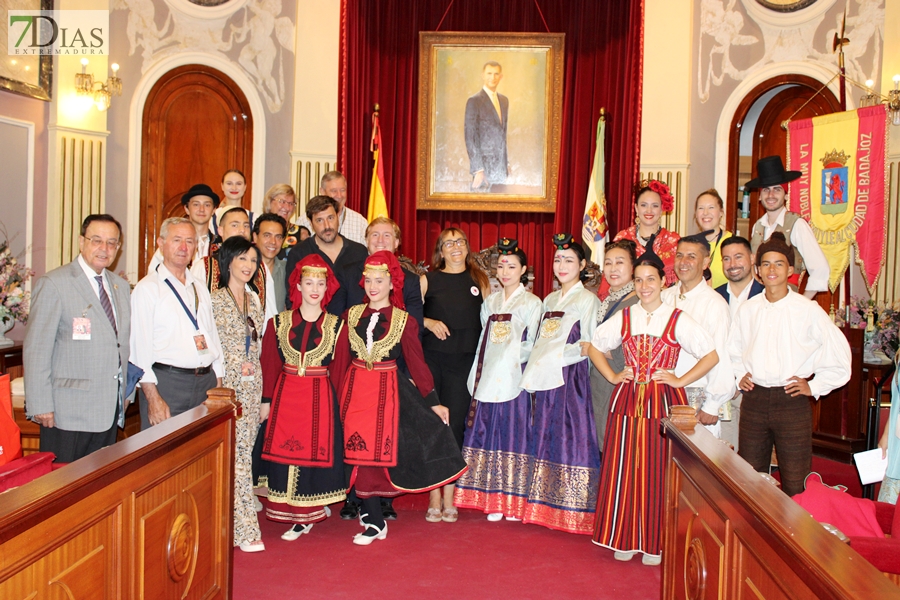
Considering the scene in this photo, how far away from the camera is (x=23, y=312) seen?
5250 mm

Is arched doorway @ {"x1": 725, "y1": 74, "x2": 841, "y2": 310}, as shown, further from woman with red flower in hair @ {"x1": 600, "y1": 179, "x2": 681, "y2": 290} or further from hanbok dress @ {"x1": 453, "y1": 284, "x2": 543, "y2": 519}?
hanbok dress @ {"x1": 453, "y1": 284, "x2": 543, "y2": 519}

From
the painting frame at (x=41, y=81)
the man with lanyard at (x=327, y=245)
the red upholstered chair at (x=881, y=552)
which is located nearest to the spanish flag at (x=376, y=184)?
the man with lanyard at (x=327, y=245)

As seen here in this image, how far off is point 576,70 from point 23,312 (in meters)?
4.95

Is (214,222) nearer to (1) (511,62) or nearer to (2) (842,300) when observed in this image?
(1) (511,62)

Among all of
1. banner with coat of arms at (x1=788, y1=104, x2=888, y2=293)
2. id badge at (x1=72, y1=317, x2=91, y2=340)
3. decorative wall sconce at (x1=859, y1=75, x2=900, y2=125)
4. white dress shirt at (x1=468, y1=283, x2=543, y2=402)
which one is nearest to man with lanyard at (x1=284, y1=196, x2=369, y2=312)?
white dress shirt at (x1=468, y1=283, x2=543, y2=402)

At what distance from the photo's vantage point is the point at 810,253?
15.0 ft

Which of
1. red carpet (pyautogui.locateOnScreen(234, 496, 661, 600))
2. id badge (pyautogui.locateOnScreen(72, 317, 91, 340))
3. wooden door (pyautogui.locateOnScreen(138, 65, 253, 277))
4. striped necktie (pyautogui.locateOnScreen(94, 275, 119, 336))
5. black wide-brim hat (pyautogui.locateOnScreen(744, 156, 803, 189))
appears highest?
wooden door (pyautogui.locateOnScreen(138, 65, 253, 277))

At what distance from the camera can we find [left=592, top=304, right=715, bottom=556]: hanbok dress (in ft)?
11.6

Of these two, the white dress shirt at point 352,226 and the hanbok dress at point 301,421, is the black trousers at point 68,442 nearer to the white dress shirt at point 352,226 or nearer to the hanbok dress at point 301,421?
the hanbok dress at point 301,421

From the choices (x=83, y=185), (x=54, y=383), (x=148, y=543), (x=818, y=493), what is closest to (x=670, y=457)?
(x=818, y=493)

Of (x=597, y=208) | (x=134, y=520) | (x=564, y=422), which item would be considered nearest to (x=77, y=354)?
(x=134, y=520)

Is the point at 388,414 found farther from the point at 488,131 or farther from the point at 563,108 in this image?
the point at 563,108

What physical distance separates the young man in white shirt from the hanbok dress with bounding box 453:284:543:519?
3.68 ft

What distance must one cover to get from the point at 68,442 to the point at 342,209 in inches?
101
